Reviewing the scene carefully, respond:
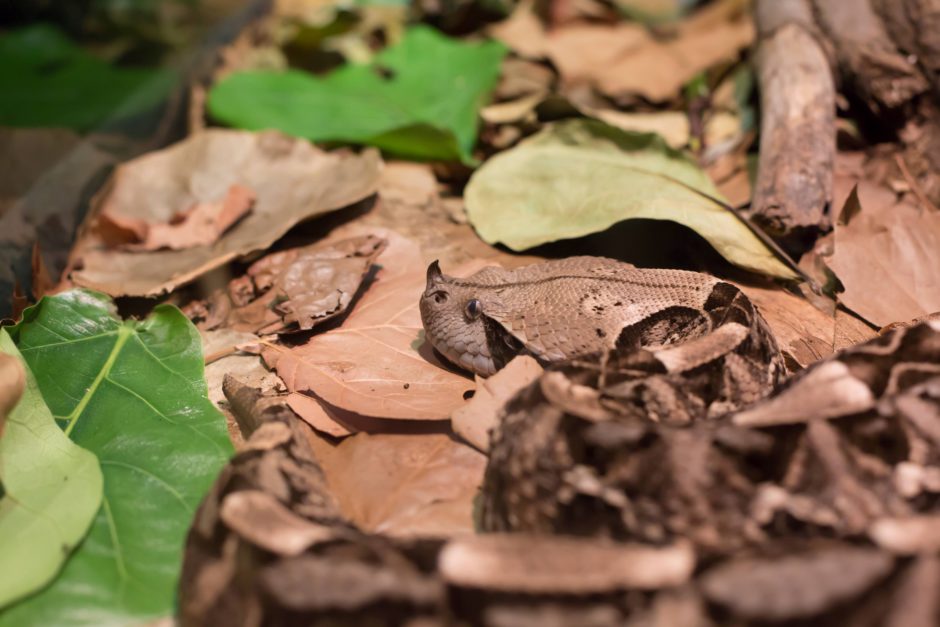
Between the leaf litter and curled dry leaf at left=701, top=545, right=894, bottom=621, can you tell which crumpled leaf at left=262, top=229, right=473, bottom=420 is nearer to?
the leaf litter

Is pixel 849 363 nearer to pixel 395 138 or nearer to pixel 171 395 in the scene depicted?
pixel 171 395

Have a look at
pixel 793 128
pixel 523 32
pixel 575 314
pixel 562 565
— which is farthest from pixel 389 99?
pixel 562 565

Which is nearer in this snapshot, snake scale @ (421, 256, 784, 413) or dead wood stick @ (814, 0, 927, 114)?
snake scale @ (421, 256, 784, 413)

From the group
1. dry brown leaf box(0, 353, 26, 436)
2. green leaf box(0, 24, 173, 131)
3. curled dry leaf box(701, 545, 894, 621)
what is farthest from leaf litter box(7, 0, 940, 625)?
green leaf box(0, 24, 173, 131)

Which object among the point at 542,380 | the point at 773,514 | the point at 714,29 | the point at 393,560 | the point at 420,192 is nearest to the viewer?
the point at 393,560

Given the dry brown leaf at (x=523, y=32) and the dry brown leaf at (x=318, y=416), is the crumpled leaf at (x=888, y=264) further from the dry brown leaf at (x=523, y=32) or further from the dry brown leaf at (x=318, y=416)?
the dry brown leaf at (x=523, y=32)

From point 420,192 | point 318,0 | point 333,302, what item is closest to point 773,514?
point 333,302

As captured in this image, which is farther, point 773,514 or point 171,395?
point 171,395
